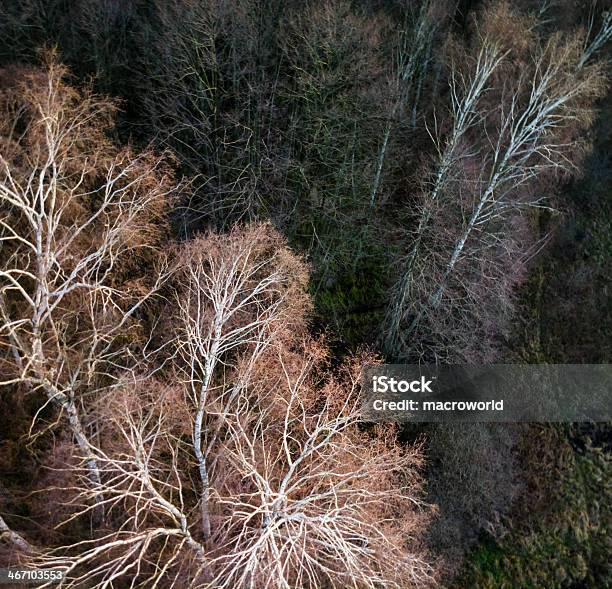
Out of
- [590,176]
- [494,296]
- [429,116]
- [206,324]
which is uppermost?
[429,116]

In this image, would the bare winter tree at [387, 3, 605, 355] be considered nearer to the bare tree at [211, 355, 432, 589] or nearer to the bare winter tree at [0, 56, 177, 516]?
the bare tree at [211, 355, 432, 589]

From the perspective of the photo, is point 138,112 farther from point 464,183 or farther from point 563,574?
point 563,574

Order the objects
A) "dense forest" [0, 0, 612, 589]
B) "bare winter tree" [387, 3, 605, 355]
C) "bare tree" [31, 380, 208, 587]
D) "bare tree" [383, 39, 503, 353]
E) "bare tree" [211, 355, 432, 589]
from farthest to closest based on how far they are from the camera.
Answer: "bare winter tree" [387, 3, 605, 355] < "bare tree" [383, 39, 503, 353] < "dense forest" [0, 0, 612, 589] < "bare tree" [31, 380, 208, 587] < "bare tree" [211, 355, 432, 589]

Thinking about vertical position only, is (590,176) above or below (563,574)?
above

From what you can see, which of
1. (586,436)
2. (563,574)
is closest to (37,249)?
(563,574)

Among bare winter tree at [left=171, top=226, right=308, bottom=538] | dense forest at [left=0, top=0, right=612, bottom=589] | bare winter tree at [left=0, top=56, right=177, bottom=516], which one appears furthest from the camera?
dense forest at [left=0, top=0, right=612, bottom=589]

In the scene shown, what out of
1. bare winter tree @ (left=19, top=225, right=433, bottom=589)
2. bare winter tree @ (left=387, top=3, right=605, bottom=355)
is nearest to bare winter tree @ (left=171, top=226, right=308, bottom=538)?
bare winter tree @ (left=19, top=225, right=433, bottom=589)

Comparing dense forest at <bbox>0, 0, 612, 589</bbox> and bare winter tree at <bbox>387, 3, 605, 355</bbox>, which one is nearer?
dense forest at <bbox>0, 0, 612, 589</bbox>
